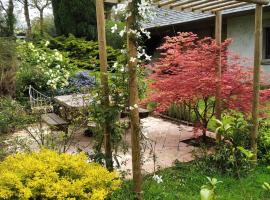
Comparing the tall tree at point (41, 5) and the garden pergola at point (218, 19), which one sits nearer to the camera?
the garden pergola at point (218, 19)

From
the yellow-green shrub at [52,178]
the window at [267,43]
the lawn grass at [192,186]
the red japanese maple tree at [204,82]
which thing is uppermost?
the window at [267,43]

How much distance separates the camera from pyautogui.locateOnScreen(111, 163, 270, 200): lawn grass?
166 inches

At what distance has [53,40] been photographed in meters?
17.6

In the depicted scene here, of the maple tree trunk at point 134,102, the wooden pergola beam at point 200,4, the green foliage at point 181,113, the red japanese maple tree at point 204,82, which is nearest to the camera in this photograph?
the maple tree trunk at point 134,102

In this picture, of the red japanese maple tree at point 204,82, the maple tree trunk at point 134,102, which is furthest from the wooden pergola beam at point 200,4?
the maple tree trunk at point 134,102

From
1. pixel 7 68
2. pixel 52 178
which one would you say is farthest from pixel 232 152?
pixel 7 68

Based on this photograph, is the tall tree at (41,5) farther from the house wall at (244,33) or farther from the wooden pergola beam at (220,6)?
the wooden pergola beam at (220,6)

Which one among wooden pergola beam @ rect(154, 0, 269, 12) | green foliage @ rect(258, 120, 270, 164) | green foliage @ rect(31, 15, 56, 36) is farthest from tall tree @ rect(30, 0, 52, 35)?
green foliage @ rect(258, 120, 270, 164)

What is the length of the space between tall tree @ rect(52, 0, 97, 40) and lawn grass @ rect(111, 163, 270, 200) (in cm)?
1456

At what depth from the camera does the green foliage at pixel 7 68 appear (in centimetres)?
837

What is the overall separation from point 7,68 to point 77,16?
10.6 metres

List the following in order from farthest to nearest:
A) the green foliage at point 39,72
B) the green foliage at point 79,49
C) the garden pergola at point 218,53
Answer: the green foliage at point 79,49 → the green foliage at point 39,72 → the garden pergola at point 218,53

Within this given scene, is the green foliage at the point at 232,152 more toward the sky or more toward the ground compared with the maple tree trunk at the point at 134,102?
more toward the ground

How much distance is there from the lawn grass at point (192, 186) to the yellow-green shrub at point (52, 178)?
0.60 metres
